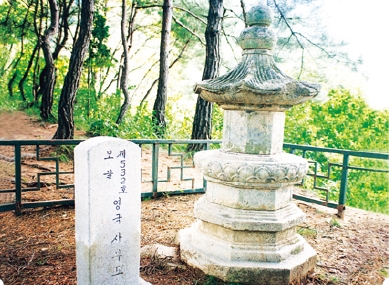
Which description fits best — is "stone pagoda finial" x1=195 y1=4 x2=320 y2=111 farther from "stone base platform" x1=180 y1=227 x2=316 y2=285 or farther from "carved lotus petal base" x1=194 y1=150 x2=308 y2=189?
"stone base platform" x1=180 y1=227 x2=316 y2=285

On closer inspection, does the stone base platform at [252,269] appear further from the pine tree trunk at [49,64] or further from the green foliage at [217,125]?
the green foliage at [217,125]

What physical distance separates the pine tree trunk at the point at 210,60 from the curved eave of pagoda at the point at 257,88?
5.40 m

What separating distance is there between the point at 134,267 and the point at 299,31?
28.4 feet

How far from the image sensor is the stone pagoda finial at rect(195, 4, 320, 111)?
117 inches

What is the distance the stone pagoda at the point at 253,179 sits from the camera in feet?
10.0

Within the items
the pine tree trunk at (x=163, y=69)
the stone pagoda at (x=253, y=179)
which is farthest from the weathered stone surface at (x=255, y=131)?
the pine tree trunk at (x=163, y=69)

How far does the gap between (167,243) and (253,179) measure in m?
1.61

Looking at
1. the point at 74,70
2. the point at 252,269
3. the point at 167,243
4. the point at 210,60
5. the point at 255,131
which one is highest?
the point at 210,60

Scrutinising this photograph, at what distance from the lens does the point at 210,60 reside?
8.73 m

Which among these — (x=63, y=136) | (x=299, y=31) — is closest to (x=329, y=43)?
(x=299, y=31)

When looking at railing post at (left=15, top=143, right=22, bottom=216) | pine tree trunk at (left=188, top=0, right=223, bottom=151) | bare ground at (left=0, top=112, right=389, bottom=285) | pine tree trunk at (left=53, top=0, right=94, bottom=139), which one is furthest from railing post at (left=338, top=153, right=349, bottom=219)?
pine tree trunk at (left=53, top=0, right=94, bottom=139)

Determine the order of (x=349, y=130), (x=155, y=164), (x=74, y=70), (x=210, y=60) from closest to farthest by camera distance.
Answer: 1. (x=155, y=164)
2. (x=74, y=70)
3. (x=210, y=60)
4. (x=349, y=130)

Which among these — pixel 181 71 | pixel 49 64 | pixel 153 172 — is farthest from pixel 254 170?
pixel 181 71

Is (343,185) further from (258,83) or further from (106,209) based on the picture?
(106,209)
